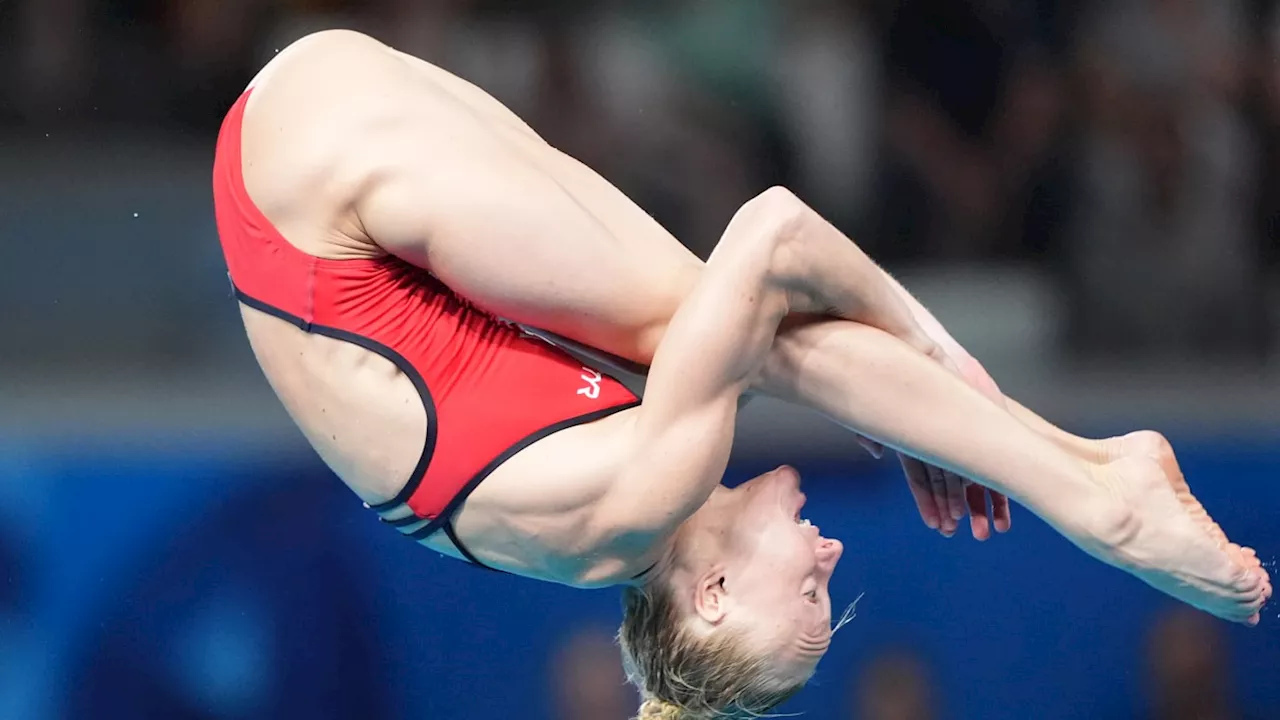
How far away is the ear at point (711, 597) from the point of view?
1603 mm

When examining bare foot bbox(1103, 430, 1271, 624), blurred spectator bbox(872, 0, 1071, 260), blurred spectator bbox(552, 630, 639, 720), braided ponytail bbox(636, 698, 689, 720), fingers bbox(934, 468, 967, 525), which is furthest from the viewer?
blurred spectator bbox(872, 0, 1071, 260)

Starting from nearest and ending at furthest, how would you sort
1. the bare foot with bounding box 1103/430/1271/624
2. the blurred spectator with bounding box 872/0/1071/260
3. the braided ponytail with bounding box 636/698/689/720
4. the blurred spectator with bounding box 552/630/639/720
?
the bare foot with bounding box 1103/430/1271/624 < the braided ponytail with bounding box 636/698/689/720 < the blurred spectator with bounding box 552/630/639/720 < the blurred spectator with bounding box 872/0/1071/260

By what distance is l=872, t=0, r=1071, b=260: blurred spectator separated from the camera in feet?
8.52

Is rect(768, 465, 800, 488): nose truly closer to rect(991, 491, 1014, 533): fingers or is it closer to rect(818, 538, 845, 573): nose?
rect(818, 538, 845, 573): nose

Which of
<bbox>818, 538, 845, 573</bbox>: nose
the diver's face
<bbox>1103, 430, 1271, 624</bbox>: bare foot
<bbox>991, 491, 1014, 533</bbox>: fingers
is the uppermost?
<bbox>1103, 430, 1271, 624</bbox>: bare foot

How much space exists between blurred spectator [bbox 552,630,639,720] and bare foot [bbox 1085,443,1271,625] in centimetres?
116

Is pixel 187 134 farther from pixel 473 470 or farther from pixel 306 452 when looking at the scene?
pixel 473 470

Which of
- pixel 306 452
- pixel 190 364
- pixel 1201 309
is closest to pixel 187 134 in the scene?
pixel 190 364

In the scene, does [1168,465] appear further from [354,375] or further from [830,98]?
[830,98]

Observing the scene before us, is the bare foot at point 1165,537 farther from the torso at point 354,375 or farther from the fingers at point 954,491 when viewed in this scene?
the torso at point 354,375

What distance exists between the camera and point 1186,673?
8.13 feet

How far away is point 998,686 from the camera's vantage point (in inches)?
96.4

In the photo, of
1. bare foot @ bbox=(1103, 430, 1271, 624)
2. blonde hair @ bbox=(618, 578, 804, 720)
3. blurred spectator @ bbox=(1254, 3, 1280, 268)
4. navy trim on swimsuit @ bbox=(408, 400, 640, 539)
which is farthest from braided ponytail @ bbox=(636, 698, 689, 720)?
blurred spectator @ bbox=(1254, 3, 1280, 268)

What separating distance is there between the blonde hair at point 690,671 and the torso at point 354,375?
11 cm
